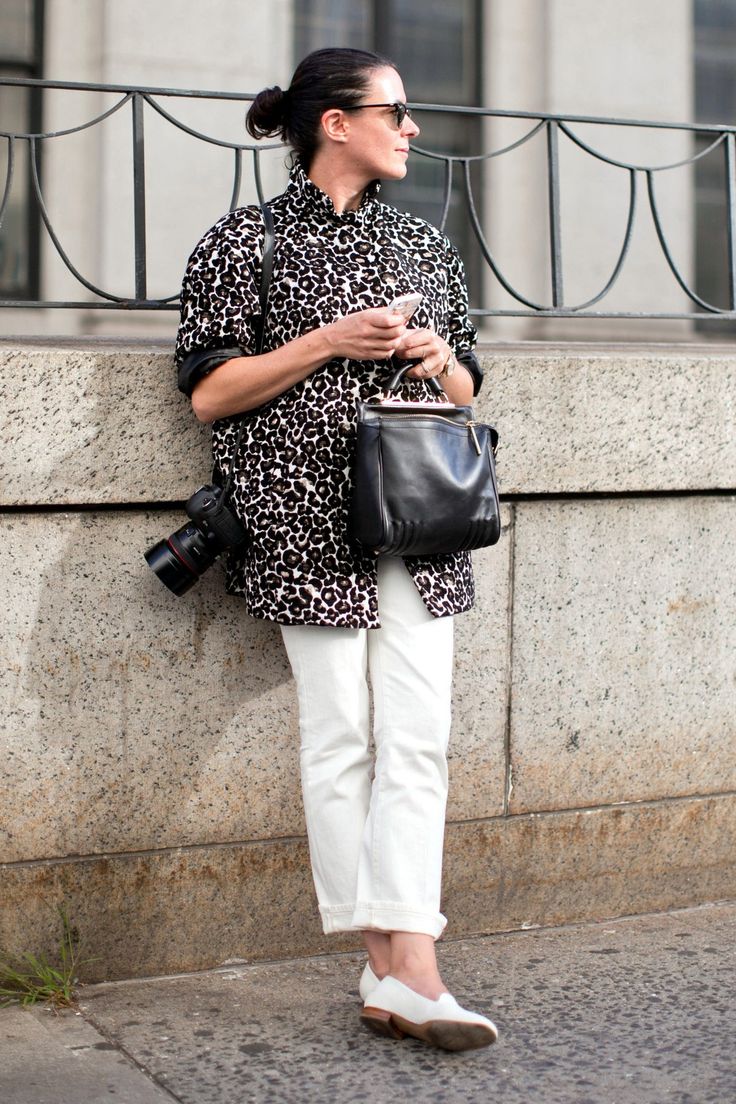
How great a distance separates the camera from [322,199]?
345cm

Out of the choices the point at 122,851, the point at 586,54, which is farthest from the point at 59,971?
the point at 586,54

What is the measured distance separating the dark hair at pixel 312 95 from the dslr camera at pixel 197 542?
0.80 meters

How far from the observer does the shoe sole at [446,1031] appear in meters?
3.29

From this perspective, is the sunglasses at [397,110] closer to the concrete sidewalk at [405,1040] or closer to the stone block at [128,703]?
the stone block at [128,703]

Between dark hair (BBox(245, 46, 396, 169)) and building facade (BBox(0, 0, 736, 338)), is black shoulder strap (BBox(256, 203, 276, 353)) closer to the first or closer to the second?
dark hair (BBox(245, 46, 396, 169))

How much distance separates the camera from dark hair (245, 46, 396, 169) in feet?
11.1

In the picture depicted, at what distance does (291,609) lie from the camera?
3.39 metres

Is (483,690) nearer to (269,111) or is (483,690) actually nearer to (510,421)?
(510,421)

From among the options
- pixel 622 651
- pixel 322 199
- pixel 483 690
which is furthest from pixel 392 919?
pixel 322 199

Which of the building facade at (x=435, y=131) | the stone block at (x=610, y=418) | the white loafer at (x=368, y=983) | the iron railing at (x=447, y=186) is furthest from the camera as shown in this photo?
the building facade at (x=435, y=131)

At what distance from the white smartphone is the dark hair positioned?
51 cm

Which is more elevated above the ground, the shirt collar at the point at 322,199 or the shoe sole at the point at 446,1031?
the shirt collar at the point at 322,199

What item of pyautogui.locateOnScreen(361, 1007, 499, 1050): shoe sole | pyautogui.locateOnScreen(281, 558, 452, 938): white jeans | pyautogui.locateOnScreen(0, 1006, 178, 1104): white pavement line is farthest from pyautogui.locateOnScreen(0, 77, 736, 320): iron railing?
pyautogui.locateOnScreen(361, 1007, 499, 1050): shoe sole

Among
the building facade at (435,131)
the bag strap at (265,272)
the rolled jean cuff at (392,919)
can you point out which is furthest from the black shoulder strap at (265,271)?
the building facade at (435,131)
